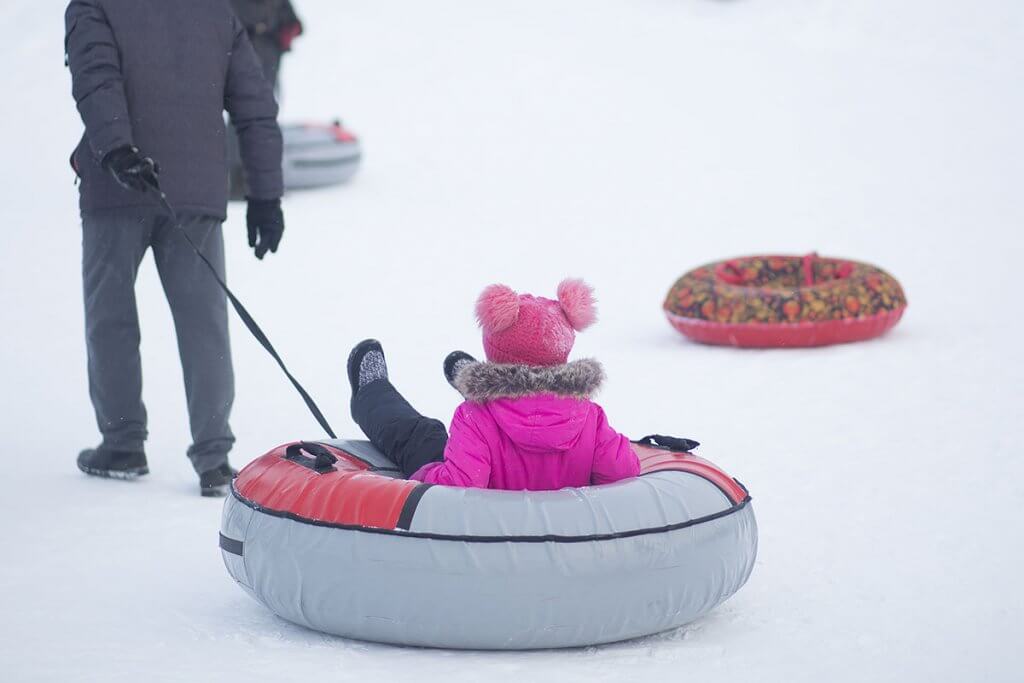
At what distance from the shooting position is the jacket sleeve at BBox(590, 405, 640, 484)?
312 cm

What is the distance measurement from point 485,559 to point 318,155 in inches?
330

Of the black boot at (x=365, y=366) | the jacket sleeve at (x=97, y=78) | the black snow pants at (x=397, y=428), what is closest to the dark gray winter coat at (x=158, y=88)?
the jacket sleeve at (x=97, y=78)

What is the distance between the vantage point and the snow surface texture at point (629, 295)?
118 inches

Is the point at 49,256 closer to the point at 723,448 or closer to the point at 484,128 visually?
the point at 723,448

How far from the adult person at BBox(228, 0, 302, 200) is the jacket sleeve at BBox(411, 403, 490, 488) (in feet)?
21.2

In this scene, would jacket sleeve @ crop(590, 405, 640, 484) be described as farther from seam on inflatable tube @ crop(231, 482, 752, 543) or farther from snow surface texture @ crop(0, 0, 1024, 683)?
snow surface texture @ crop(0, 0, 1024, 683)

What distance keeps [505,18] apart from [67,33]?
49.9 ft

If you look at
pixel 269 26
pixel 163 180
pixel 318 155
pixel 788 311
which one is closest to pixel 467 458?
pixel 163 180

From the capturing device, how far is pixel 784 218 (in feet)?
36.8

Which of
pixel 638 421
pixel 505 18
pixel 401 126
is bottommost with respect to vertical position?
pixel 638 421

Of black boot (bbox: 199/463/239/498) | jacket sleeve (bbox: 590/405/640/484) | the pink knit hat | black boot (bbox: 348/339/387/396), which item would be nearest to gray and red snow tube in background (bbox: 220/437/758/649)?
jacket sleeve (bbox: 590/405/640/484)

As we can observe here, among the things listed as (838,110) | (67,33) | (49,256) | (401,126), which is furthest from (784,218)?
A: (67,33)

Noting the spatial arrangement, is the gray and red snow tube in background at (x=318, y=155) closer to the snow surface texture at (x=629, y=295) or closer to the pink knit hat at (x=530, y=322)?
the snow surface texture at (x=629, y=295)

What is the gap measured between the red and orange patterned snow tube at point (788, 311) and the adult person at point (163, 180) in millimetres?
3080
